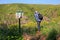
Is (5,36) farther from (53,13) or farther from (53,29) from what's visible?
(53,13)

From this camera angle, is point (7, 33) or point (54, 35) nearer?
point (54, 35)

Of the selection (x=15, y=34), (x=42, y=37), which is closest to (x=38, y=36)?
(x=42, y=37)

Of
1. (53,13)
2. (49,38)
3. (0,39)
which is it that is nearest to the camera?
(49,38)

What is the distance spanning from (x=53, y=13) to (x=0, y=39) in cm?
2883

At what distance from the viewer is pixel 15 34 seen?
46.4 feet

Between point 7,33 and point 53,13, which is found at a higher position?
point 7,33

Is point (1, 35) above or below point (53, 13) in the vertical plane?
above

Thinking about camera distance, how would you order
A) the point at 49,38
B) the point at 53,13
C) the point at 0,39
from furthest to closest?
the point at 53,13 → the point at 0,39 → the point at 49,38

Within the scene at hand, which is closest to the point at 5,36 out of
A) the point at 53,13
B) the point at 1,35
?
the point at 1,35

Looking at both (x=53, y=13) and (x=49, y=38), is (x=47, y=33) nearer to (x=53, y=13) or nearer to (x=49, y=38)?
(x=49, y=38)

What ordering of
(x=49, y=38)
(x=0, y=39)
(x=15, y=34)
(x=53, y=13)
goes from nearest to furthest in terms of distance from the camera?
(x=49, y=38), (x=0, y=39), (x=15, y=34), (x=53, y=13)

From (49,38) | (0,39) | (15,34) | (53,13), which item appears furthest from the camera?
(53,13)

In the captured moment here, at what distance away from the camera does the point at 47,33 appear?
12938mm

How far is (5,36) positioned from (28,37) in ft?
3.87
